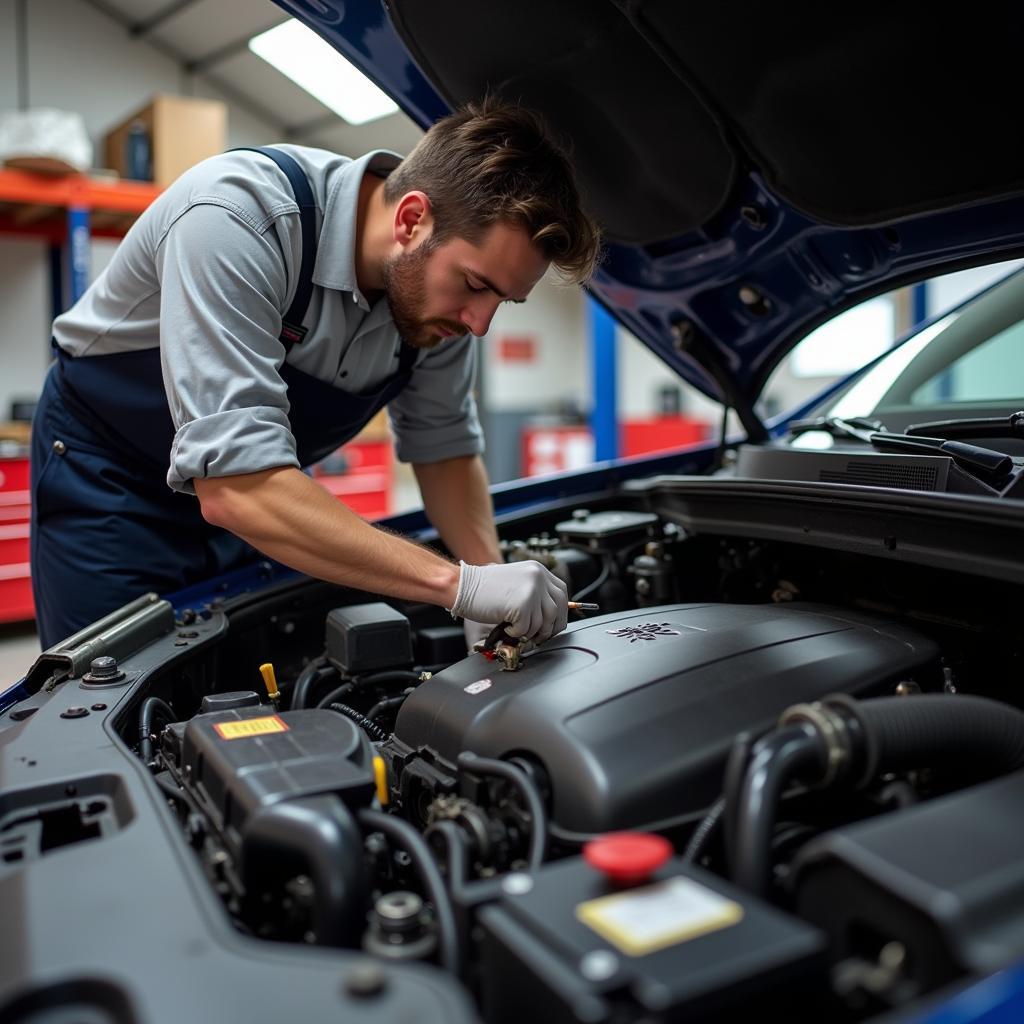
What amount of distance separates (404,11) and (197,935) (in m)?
1.27

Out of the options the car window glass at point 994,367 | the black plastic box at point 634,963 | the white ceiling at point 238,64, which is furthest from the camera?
the white ceiling at point 238,64

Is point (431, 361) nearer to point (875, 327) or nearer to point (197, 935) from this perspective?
point (197, 935)

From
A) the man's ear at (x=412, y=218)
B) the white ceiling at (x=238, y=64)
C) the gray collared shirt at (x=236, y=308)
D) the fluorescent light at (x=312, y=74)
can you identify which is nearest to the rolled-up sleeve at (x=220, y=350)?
the gray collared shirt at (x=236, y=308)

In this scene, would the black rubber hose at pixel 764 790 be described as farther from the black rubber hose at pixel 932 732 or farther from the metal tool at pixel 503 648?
the metal tool at pixel 503 648

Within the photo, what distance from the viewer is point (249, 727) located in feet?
3.11

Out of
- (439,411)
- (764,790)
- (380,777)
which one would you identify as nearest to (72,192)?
(439,411)

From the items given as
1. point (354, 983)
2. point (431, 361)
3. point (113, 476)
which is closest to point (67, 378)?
point (113, 476)

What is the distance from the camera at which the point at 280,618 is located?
5.03 feet

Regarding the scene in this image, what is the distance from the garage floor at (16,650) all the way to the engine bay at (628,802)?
285 centimetres

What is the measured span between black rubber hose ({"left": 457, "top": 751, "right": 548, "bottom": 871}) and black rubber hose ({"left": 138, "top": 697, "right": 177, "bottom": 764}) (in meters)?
0.39

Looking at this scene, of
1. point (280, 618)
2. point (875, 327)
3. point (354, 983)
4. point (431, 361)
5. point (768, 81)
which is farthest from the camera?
point (875, 327)

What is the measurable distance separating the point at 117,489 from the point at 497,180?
0.81 metres

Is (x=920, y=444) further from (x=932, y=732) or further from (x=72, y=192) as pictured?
(x=72, y=192)

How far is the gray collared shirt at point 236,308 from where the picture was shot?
1248 millimetres
